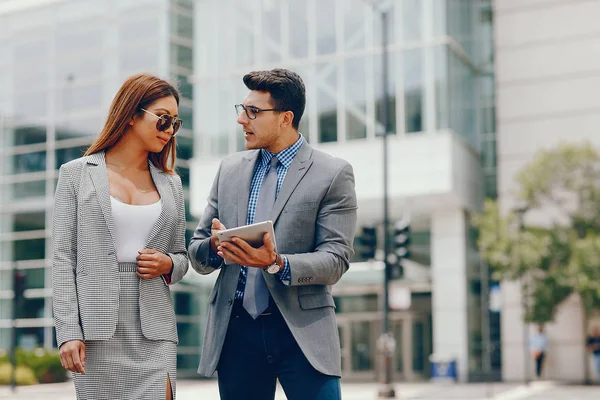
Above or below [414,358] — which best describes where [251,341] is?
above

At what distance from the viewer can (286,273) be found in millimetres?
4082

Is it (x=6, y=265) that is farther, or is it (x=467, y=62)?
(x=6, y=265)

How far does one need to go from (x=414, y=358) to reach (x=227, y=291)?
28042 millimetres

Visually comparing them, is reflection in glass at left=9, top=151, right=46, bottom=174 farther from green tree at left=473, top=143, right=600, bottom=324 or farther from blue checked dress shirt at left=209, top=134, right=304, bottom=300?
blue checked dress shirt at left=209, top=134, right=304, bottom=300

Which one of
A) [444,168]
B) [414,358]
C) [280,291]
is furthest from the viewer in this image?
[414,358]

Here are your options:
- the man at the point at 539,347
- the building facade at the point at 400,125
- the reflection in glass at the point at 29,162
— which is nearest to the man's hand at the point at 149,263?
the building facade at the point at 400,125

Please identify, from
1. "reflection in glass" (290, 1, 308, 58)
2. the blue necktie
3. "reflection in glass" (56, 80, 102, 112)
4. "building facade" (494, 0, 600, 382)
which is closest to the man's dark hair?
the blue necktie

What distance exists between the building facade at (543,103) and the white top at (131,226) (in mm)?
27181

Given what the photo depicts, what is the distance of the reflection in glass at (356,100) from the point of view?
3044 cm

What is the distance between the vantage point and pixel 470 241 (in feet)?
105

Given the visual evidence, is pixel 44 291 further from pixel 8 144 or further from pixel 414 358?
pixel 414 358

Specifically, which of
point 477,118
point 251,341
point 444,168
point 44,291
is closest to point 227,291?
point 251,341

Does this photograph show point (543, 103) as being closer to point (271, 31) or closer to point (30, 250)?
point (271, 31)

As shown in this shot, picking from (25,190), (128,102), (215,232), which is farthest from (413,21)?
(215,232)
